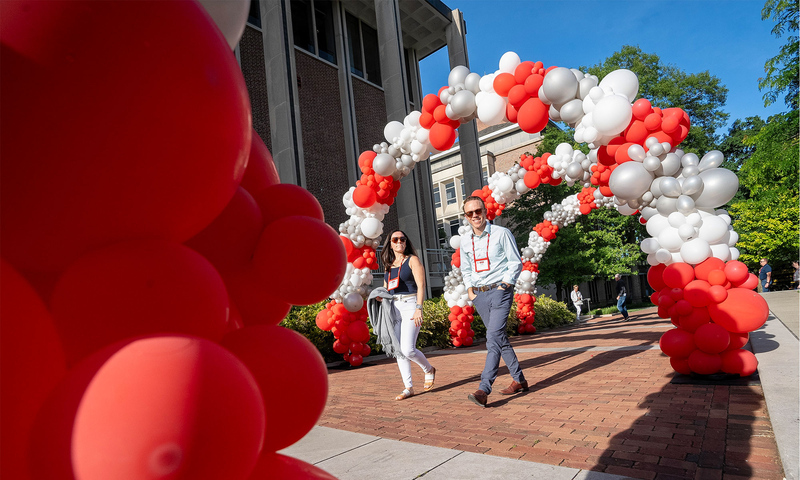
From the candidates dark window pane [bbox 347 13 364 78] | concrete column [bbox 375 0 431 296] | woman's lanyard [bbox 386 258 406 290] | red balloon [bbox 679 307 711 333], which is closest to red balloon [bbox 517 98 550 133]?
woman's lanyard [bbox 386 258 406 290]

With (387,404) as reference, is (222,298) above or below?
above

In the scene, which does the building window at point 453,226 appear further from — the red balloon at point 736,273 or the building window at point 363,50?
the red balloon at point 736,273

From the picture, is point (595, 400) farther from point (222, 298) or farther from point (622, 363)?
point (222, 298)

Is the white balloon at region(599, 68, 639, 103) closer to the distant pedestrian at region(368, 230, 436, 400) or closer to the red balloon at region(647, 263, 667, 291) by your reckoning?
the red balloon at region(647, 263, 667, 291)

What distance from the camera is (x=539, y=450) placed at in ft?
9.47

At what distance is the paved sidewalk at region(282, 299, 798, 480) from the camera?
2537 millimetres

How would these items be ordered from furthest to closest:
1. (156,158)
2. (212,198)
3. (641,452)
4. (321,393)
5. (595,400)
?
(595,400)
(641,452)
(321,393)
(212,198)
(156,158)

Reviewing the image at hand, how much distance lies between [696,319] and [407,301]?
9.08ft

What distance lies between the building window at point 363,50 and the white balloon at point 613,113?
1666cm

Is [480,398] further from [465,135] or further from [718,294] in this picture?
[465,135]

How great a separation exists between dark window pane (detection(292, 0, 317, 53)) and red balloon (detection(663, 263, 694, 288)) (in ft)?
52.9

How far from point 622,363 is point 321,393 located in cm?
566

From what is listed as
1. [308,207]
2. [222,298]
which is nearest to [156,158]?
[222,298]

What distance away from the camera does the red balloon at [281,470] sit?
1.08m
